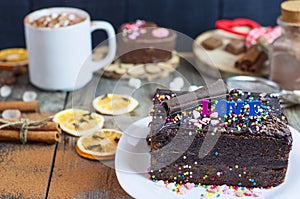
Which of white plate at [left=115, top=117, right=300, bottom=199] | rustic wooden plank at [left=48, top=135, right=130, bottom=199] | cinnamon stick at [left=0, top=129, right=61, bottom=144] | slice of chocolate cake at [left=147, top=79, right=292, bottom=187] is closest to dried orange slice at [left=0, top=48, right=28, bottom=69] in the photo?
cinnamon stick at [left=0, top=129, right=61, bottom=144]

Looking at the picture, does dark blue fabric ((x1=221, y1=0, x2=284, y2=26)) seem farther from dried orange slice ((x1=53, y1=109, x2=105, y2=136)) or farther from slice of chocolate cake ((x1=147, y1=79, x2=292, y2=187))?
slice of chocolate cake ((x1=147, y1=79, x2=292, y2=187))

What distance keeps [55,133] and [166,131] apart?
1.32 feet

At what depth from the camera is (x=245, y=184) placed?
4.36ft

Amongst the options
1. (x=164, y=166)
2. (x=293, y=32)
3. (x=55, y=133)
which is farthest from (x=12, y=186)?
(x=293, y=32)

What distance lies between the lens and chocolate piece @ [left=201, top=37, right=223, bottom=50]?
2080mm

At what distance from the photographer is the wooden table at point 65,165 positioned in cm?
134

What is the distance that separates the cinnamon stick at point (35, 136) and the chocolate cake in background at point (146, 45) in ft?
1.46

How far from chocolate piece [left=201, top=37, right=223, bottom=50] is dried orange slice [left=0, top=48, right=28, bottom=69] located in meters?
0.70

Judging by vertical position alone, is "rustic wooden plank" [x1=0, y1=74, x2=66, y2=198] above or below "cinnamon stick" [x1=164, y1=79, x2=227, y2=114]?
below

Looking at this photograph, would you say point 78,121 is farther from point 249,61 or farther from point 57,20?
point 249,61

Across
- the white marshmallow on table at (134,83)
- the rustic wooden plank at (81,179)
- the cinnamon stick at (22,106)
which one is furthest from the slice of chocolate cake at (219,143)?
the cinnamon stick at (22,106)

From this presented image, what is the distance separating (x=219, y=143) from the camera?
129 cm

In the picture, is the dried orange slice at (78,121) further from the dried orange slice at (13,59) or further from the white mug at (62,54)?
the dried orange slice at (13,59)

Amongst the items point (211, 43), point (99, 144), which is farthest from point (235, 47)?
point (99, 144)
